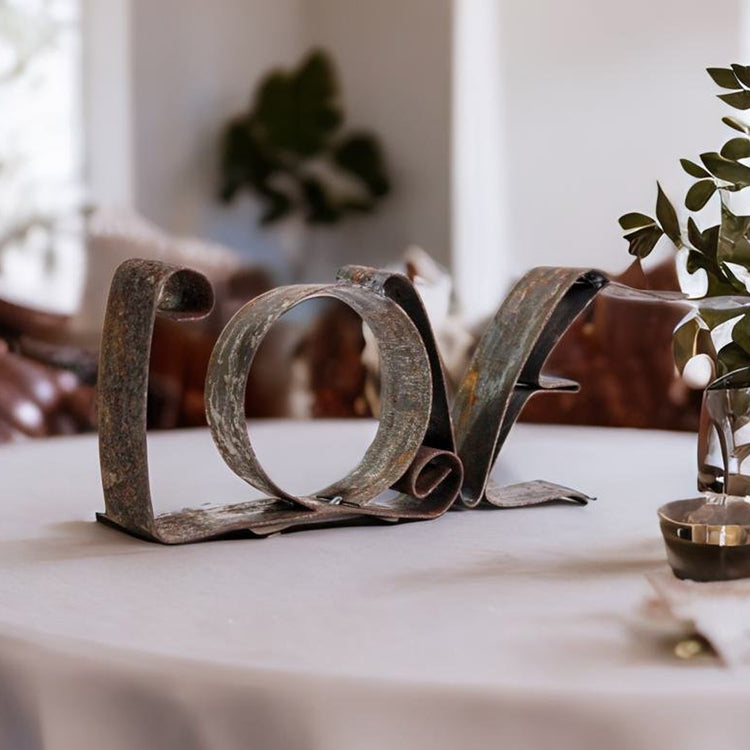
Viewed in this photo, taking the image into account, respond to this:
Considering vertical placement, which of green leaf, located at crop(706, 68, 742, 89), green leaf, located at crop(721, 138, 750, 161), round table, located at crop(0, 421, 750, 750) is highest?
green leaf, located at crop(706, 68, 742, 89)

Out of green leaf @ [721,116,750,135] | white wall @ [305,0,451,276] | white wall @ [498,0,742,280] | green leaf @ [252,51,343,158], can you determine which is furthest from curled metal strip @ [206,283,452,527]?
green leaf @ [252,51,343,158]

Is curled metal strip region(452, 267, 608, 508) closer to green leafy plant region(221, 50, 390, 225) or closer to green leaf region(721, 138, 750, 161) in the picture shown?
green leaf region(721, 138, 750, 161)

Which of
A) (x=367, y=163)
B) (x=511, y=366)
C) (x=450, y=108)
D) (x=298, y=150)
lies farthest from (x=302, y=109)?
(x=511, y=366)

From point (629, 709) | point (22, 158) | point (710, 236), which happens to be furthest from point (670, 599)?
point (22, 158)

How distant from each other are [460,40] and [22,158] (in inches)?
77.4

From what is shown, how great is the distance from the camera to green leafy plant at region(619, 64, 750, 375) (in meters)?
0.86

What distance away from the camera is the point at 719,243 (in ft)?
2.81

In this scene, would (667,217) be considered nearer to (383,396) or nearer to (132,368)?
(383,396)

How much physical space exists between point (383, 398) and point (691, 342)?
0.87 feet

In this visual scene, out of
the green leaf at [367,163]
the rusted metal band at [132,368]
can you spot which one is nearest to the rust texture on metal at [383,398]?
the rusted metal band at [132,368]

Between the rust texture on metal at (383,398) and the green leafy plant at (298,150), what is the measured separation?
440 cm

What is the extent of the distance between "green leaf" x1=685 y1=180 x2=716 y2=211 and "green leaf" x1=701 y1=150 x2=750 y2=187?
18mm

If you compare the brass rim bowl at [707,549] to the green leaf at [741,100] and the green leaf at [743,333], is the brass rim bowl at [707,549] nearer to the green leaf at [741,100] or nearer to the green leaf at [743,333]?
the green leaf at [743,333]

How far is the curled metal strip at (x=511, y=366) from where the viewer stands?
1030 mm
